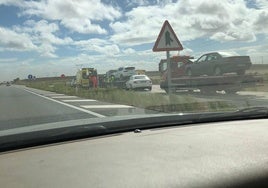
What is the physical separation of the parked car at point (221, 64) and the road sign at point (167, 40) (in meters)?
6.55

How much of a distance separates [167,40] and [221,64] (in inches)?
277

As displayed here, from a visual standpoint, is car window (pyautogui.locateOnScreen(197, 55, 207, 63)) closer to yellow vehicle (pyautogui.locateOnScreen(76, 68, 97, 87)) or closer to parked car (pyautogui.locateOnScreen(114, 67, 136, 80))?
parked car (pyautogui.locateOnScreen(114, 67, 136, 80))

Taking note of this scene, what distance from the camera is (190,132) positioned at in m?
4.34

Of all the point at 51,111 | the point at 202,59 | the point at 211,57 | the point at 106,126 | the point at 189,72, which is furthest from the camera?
the point at 189,72

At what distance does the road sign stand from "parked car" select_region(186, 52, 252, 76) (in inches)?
258

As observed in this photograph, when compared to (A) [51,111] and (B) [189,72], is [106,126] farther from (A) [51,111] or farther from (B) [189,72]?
(B) [189,72]

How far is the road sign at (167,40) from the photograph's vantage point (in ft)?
48.8

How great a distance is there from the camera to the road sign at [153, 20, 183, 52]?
48.8ft

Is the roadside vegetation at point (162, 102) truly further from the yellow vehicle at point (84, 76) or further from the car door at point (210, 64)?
the yellow vehicle at point (84, 76)

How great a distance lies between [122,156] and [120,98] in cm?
1780

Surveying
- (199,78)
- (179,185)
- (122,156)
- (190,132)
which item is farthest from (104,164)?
(199,78)

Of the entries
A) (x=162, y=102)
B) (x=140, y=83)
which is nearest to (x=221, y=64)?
(x=162, y=102)

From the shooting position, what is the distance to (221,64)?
70.1ft

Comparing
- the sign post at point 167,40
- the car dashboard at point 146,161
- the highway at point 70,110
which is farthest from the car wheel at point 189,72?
the car dashboard at point 146,161
